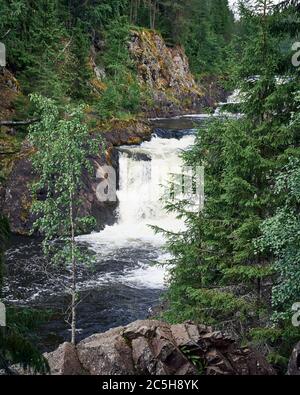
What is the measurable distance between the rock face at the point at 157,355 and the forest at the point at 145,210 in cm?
5

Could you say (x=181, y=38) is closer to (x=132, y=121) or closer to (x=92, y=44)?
(x=92, y=44)

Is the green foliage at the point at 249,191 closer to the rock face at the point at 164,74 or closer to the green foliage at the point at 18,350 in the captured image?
the green foliage at the point at 18,350

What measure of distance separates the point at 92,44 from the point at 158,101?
972cm

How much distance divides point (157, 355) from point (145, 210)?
2128 cm

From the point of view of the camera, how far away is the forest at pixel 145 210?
948 centimetres

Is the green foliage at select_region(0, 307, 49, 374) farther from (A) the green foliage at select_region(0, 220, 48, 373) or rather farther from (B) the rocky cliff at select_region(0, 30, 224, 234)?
(B) the rocky cliff at select_region(0, 30, 224, 234)

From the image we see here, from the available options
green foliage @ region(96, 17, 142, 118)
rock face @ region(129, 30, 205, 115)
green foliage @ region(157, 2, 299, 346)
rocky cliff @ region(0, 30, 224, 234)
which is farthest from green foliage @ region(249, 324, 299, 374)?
rock face @ region(129, 30, 205, 115)

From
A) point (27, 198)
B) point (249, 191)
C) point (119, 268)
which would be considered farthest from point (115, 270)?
point (249, 191)

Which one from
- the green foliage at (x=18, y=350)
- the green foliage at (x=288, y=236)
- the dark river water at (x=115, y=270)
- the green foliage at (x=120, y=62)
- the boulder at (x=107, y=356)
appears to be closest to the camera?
the green foliage at (x=18, y=350)

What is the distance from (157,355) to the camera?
9008 millimetres

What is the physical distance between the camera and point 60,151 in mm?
13164

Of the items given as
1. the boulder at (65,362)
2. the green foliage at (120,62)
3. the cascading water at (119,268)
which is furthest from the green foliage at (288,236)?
the green foliage at (120,62)

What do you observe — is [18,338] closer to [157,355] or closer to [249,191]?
[157,355]
